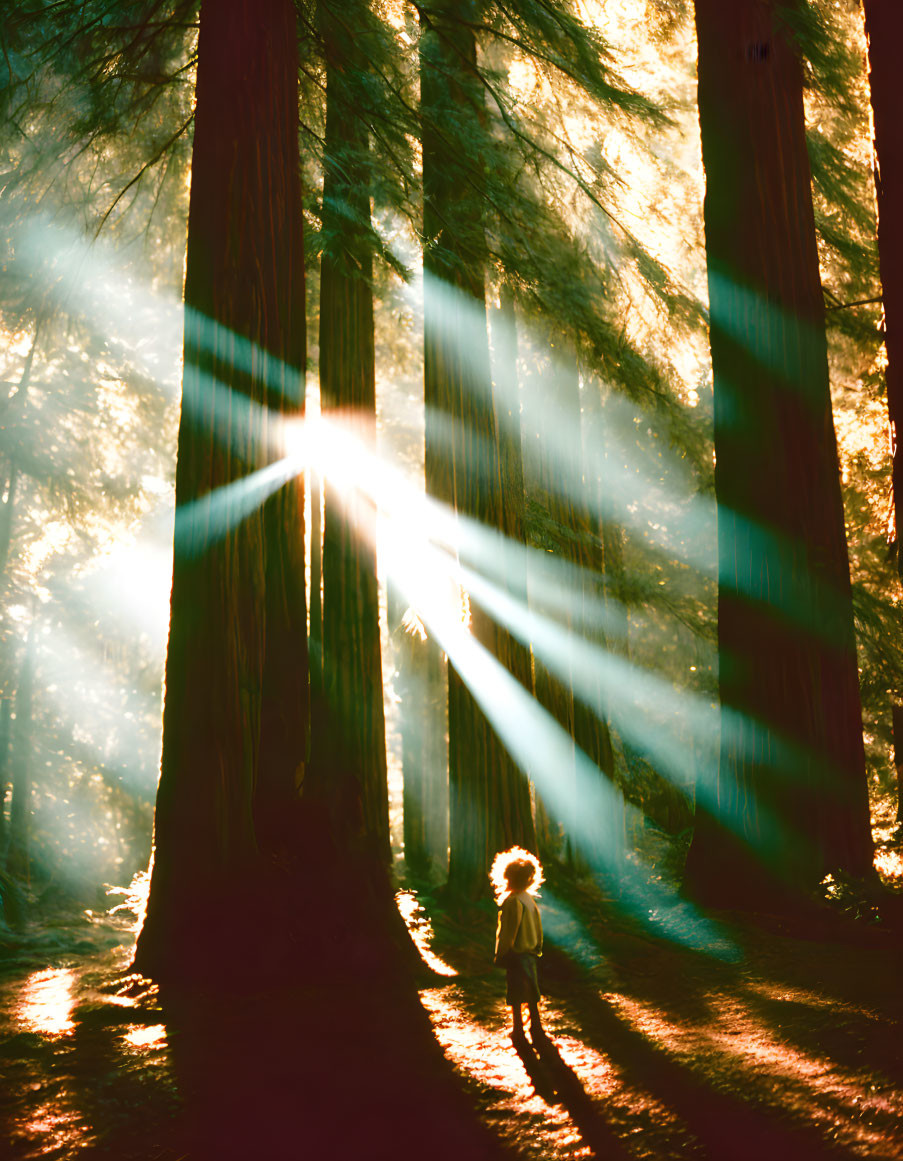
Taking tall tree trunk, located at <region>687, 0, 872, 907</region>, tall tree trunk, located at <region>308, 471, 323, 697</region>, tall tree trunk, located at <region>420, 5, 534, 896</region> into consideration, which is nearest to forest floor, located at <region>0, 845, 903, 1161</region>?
tall tree trunk, located at <region>687, 0, 872, 907</region>

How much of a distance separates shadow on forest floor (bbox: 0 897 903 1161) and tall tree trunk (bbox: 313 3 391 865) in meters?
2.92

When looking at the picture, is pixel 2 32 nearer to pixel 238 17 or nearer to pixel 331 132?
pixel 238 17

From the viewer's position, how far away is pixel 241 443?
6484mm

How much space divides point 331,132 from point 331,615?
491 centimetres

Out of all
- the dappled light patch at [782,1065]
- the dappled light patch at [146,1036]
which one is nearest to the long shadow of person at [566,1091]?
the dappled light patch at [782,1065]

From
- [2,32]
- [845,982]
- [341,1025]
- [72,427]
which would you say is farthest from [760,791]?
[72,427]

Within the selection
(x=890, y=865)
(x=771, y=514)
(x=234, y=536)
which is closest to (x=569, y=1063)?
(x=234, y=536)

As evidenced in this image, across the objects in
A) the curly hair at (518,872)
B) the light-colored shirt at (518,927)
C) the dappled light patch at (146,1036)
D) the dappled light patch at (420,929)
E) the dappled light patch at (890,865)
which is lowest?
the dappled light patch at (420,929)

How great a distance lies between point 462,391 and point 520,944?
606 centimetres

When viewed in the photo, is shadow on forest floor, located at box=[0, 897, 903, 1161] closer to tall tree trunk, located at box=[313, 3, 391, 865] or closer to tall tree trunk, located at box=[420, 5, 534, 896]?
tall tree trunk, located at box=[420, 5, 534, 896]

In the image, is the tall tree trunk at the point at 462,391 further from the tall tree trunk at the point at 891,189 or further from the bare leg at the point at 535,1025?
the tall tree trunk at the point at 891,189

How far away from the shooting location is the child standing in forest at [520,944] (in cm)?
488

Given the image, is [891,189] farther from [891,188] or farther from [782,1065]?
[782,1065]

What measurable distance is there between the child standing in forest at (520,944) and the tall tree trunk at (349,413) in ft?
10.4
